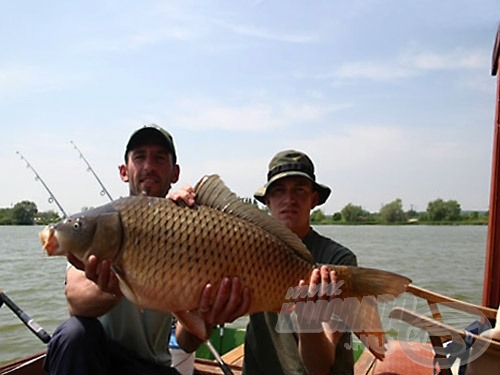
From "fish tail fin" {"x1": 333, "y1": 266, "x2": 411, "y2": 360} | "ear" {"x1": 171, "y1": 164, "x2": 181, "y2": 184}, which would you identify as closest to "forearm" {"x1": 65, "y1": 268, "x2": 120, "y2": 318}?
"ear" {"x1": 171, "y1": 164, "x2": 181, "y2": 184}

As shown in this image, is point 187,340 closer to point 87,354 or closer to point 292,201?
point 87,354

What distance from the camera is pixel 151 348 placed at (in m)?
2.31

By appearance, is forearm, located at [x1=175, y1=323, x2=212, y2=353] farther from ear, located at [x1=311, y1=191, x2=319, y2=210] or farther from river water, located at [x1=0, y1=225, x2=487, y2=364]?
river water, located at [x1=0, y1=225, x2=487, y2=364]

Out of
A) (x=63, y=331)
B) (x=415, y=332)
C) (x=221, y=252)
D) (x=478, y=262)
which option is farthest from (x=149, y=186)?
(x=478, y=262)

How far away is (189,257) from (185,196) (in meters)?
0.26

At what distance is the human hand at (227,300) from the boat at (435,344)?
0.85 meters

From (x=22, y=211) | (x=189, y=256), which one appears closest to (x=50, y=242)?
(x=189, y=256)

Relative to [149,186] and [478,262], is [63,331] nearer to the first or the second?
[149,186]

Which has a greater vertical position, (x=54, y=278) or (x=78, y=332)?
(x=78, y=332)

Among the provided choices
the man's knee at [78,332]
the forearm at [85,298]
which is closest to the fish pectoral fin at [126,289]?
the forearm at [85,298]

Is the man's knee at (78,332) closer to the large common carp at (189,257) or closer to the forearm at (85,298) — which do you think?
the forearm at (85,298)

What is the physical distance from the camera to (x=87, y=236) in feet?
5.09

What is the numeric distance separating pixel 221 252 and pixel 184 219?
0.16 m

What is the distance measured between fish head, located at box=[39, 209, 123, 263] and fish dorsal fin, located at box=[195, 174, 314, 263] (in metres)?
0.31
